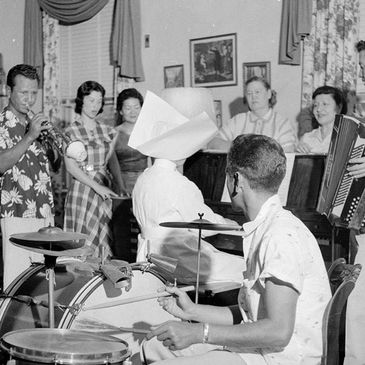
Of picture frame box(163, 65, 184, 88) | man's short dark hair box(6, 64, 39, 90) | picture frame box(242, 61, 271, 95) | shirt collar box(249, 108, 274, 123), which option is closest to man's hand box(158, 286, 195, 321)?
man's short dark hair box(6, 64, 39, 90)

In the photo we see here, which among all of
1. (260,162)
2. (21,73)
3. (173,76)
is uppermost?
(173,76)

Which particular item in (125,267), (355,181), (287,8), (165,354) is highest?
(287,8)

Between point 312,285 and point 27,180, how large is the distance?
2.55 meters

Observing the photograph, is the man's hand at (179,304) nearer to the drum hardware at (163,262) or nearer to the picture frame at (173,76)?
the drum hardware at (163,262)

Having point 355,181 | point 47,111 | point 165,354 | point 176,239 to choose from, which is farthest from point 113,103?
point 165,354

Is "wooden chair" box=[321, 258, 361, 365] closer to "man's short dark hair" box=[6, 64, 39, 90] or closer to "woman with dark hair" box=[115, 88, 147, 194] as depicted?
"man's short dark hair" box=[6, 64, 39, 90]

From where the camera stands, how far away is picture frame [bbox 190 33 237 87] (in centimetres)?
675

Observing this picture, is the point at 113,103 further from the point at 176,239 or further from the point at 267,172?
the point at 267,172

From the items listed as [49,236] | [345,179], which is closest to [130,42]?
[345,179]

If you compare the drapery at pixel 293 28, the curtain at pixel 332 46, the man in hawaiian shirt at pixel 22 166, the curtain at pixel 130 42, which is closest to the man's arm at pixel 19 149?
the man in hawaiian shirt at pixel 22 166

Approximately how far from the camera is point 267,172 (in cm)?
220

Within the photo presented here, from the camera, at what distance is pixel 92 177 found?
524 centimetres

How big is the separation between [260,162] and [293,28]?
4.07 metres

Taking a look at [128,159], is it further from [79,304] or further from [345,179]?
[79,304]
